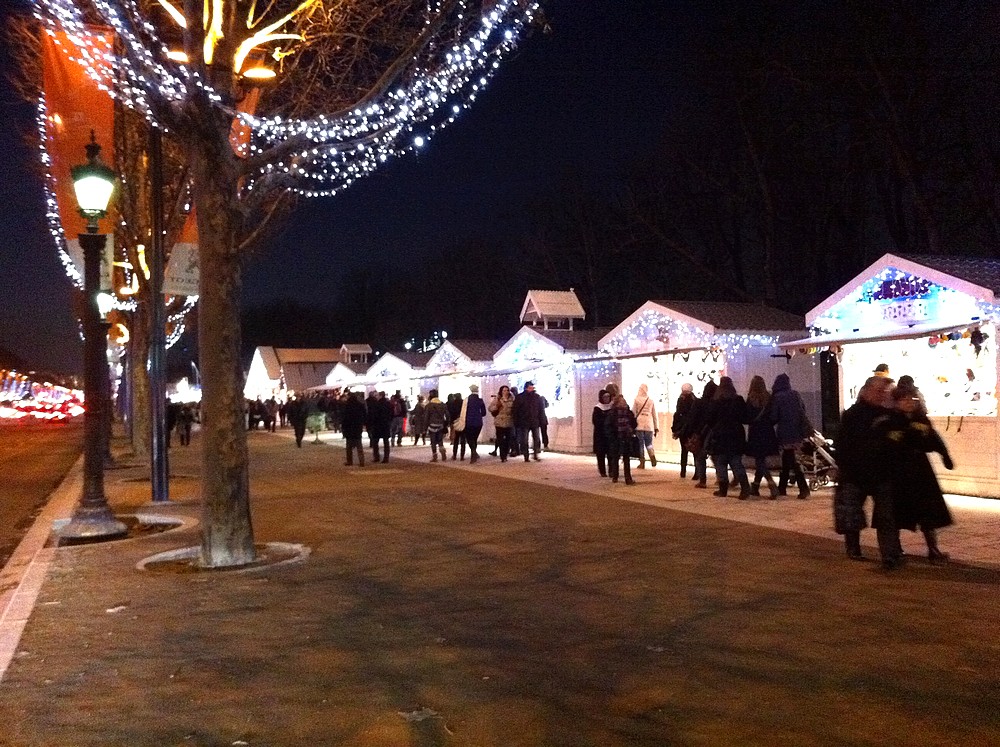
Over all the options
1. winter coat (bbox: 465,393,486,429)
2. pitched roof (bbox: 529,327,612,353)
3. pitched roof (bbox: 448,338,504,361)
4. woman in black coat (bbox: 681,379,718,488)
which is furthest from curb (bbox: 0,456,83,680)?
pitched roof (bbox: 448,338,504,361)

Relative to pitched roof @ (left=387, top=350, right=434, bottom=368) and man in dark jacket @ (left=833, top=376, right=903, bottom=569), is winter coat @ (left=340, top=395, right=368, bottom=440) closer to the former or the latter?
pitched roof @ (left=387, top=350, right=434, bottom=368)

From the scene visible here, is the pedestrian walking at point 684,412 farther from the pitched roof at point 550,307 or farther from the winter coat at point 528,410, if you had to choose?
the pitched roof at point 550,307

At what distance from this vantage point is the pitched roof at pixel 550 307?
76.5ft

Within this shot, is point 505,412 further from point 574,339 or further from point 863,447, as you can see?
point 863,447

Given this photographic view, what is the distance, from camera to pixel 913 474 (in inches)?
299

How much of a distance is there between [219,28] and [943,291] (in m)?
9.29

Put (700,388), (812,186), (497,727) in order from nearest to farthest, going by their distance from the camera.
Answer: (497,727) < (700,388) < (812,186)

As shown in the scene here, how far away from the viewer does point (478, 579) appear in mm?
7984

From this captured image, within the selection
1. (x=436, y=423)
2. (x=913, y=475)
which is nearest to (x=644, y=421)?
(x=436, y=423)

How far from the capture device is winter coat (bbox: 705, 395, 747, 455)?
40.1 ft

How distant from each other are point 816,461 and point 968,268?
10.8ft

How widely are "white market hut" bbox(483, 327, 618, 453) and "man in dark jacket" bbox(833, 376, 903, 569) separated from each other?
11896 mm

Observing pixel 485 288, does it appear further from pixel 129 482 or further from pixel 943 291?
pixel 943 291

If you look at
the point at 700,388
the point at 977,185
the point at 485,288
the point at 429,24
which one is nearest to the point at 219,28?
the point at 429,24
